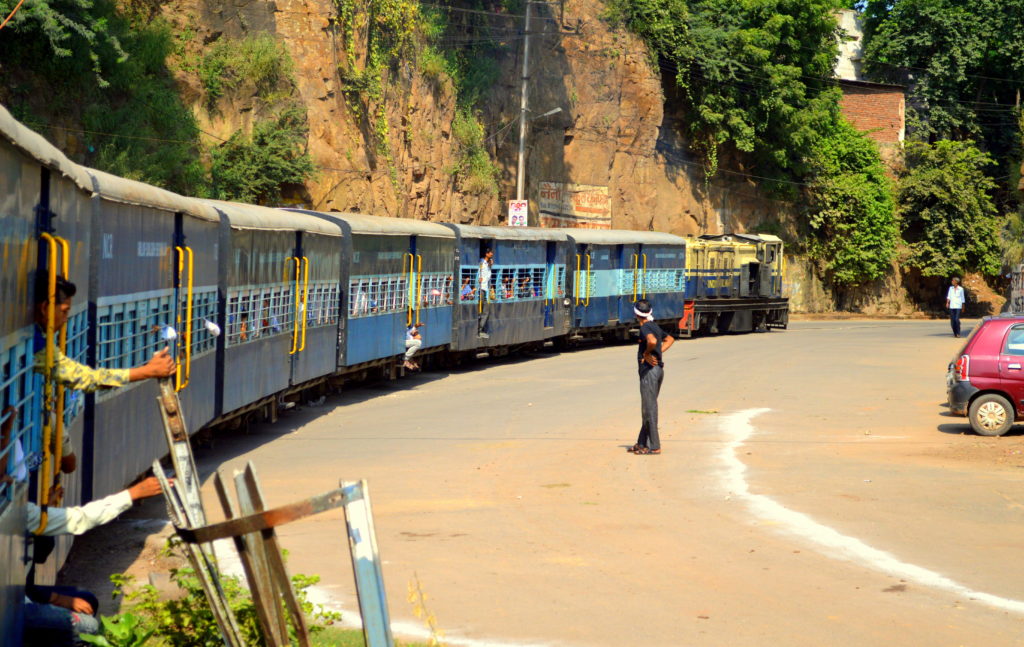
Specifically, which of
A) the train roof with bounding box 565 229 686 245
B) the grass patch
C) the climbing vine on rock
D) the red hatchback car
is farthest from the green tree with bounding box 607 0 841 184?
the red hatchback car

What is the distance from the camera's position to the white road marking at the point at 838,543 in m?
8.52

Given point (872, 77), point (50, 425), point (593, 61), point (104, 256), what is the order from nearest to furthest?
point (50, 425) → point (104, 256) → point (593, 61) → point (872, 77)

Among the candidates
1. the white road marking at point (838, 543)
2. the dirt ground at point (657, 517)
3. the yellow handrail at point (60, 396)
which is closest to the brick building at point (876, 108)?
the dirt ground at point (657, 517)

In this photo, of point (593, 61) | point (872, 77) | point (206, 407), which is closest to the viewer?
point (206, 407)

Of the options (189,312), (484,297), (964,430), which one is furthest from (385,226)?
(964,430)

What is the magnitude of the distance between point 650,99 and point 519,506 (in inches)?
1666

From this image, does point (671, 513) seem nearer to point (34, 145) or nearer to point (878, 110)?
point (34, 145)

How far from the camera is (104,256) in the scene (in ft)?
30.1

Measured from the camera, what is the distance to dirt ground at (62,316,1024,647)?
796 centimetres

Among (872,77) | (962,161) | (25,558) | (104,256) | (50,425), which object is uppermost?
(872,77)

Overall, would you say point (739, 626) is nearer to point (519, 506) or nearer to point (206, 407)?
point (519, 506)

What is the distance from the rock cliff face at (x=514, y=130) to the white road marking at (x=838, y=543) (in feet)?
76.1

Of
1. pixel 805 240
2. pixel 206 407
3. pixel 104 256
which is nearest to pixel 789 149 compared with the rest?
pixel 805 240

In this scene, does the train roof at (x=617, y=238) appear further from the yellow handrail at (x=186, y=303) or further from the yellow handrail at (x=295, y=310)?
the yellow handrail at (x=186, y=303)
